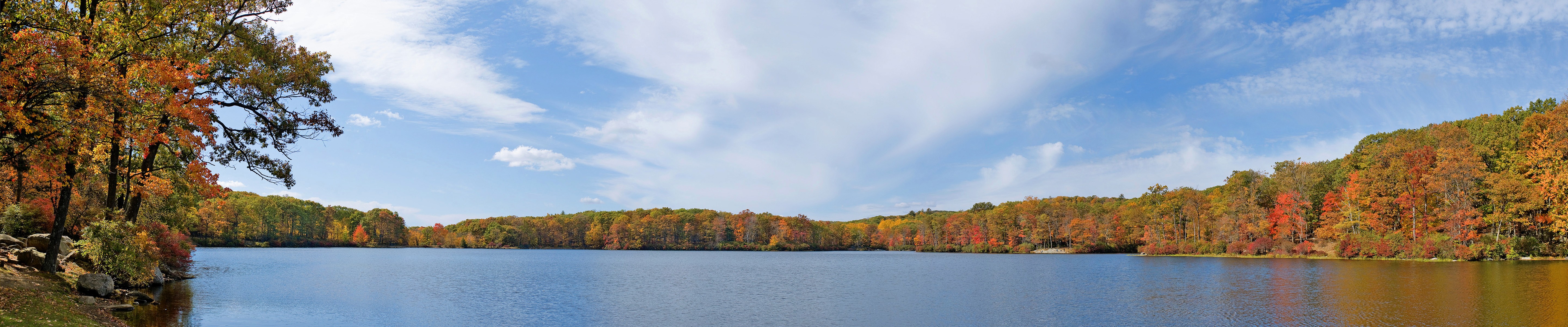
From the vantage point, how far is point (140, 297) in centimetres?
2162

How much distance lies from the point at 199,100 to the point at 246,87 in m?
1.43

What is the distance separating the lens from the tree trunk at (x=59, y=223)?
18359 mm

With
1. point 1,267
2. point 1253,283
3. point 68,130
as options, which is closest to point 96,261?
point 1,267

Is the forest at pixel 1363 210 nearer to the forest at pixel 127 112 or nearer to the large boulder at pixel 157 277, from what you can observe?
the forest at pixel 127 112

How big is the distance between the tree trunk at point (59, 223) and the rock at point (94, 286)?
0.80 metres

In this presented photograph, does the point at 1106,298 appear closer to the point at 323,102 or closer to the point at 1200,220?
the point at 323,102

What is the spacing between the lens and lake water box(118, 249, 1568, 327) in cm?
2164

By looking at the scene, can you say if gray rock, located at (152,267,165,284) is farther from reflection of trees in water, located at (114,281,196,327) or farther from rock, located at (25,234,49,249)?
rock, located at (25,234,49,249)

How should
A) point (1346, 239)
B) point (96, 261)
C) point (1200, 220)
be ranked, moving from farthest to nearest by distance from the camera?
point (1200, 220) < point (1346, 239) < point (96, 261)

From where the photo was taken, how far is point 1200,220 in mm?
87688

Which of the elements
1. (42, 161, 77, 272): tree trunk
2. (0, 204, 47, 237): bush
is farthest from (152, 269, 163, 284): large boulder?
(42, 161, 77, 272): tree trunk

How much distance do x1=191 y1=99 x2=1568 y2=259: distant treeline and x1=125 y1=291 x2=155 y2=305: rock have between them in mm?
26145

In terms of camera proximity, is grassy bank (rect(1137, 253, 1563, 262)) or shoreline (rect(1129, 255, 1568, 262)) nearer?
shoreline (rect(1129, 255, 1568, 262))

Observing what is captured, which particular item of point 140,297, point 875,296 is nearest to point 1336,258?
point 875,296
